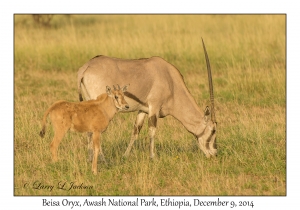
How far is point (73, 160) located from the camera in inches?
389

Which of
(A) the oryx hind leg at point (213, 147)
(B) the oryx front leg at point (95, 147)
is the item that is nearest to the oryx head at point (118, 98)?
(B) the oryx front leg at point (95, 147)

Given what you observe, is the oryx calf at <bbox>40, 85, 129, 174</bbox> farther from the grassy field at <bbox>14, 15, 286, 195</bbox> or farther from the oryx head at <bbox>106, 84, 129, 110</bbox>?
the grassy field at <bbox>14, 15, 286, 195</bbox>

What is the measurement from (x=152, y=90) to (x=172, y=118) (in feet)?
8.81

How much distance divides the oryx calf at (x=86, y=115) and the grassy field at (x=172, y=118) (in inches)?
21.9

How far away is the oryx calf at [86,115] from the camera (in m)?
9.05

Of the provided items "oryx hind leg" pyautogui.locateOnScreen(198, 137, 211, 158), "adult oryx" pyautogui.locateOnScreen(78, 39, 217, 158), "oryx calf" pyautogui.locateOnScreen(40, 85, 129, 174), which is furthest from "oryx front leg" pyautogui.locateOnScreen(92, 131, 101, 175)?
"oryx hind leg" pyautogui.locateOnScreen(198, 137, 211, 158)

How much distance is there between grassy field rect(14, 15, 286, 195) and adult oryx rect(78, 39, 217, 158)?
449 millimetres

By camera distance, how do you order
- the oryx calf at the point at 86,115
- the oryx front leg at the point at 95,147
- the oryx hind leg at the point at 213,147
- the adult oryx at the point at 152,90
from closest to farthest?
1. the oryx calf at the point at 86,115
2. the oryx front leg at the point at 95,147
3. the adult oryx at the point at 152,90
4. the oryx hind leg at the point at 213,147

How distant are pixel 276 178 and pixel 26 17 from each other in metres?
22.0

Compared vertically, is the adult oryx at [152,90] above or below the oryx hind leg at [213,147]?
above

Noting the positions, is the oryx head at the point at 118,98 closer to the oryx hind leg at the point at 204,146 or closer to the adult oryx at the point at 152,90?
the adult oryx at the point at 152,90

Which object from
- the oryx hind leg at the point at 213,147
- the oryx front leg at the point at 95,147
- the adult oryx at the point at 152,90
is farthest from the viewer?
the oryx hind leg at the point at 213,147

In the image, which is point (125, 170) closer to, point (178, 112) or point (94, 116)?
point (94, 116)

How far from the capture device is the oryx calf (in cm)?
905
